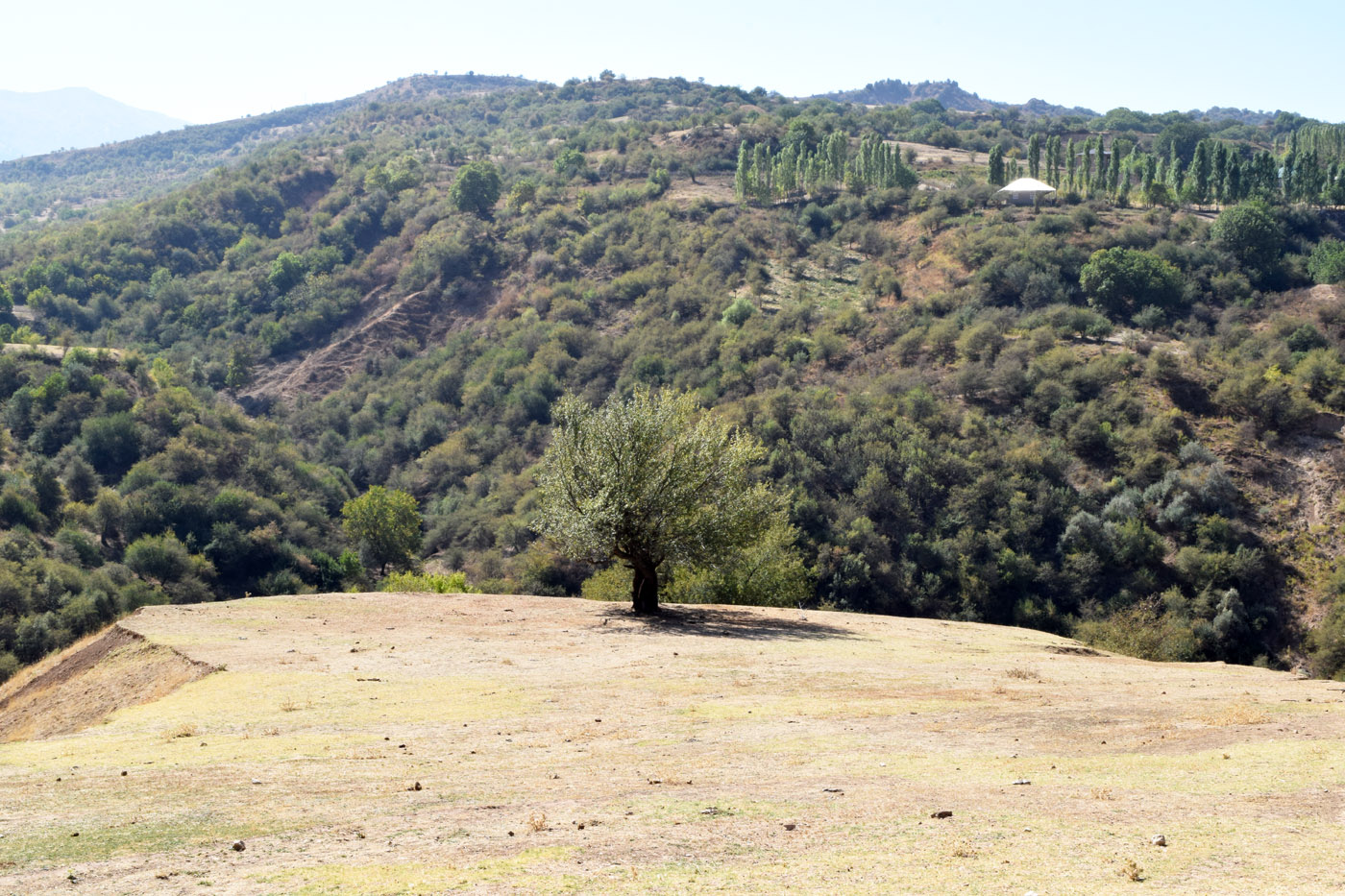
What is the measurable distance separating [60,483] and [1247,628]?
6668cm

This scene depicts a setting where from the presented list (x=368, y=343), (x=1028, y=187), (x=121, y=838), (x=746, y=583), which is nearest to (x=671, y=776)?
(x=121, y=838)

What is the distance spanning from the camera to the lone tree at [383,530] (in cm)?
5972

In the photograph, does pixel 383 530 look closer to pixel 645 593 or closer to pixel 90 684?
pixel 645 593

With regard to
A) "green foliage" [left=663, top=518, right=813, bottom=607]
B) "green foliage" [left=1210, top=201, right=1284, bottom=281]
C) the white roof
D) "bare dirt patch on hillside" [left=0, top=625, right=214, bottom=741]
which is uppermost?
the white roof

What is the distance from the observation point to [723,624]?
86.2 ft

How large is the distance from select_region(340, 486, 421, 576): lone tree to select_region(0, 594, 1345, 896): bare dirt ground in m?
38.2

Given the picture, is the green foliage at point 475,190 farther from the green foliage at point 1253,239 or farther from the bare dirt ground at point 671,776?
the bare dirt ground at point 671,776

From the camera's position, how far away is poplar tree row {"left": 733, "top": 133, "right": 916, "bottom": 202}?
100 metres

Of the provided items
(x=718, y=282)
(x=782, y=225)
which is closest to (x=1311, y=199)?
(x=782, y=225)

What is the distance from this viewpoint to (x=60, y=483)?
5753cm

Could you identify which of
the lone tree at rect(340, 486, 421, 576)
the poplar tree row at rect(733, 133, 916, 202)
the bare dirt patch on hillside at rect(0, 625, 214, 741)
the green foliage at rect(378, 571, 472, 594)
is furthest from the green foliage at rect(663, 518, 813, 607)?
the poplar tree row at rect(733, 133, 916, 202)

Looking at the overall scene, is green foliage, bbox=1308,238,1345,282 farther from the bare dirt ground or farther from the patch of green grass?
the patch of green grass

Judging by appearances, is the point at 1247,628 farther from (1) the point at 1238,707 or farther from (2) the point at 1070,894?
(2) the point at 1070,894

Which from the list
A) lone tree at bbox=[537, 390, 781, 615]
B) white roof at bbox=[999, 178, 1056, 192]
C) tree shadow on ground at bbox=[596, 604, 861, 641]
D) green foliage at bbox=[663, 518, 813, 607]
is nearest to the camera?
tree shadow on ground at bbox=[596, 604, 861, 641]
